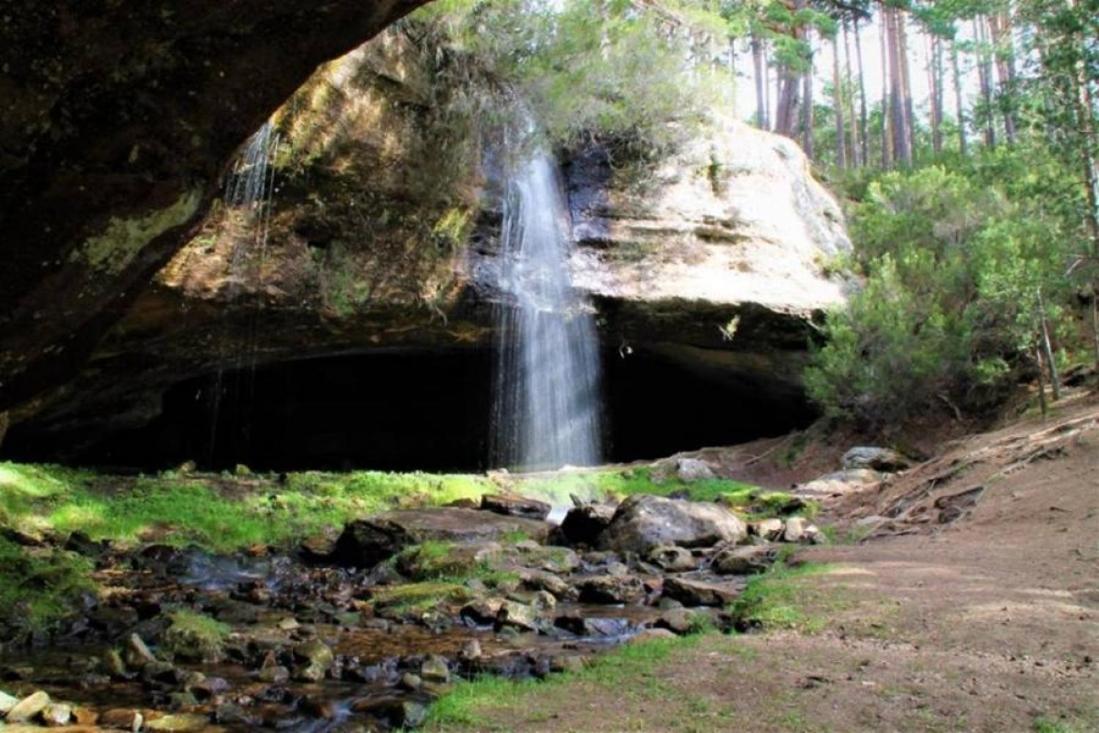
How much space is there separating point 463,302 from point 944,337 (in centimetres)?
941

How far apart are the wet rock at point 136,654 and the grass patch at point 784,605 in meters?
4.29

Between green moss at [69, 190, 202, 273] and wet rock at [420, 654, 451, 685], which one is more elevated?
green moss at [69, 190, 202, 273]

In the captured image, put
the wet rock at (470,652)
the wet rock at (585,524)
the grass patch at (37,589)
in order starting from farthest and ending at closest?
1. the wet rock at (585,524)
2. the grass patch at (37,589)
3. the wet rock at (470,652)

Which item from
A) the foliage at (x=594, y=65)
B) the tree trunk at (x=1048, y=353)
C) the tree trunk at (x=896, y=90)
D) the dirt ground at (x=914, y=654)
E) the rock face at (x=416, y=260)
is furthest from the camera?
the tree trunk at (x=896, y=90)

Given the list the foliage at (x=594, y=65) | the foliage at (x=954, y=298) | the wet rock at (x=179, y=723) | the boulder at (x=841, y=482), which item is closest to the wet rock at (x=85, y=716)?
the wet rock at (x=179, y=723)

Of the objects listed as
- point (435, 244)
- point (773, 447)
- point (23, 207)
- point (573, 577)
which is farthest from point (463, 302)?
point (23, 207)

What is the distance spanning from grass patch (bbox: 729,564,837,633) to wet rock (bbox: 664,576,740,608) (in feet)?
0.59

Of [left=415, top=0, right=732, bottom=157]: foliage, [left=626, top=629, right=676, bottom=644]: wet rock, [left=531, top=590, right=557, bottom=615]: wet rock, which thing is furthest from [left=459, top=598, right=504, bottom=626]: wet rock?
[left=415, top=0, right=732, bottom=157]: foliage

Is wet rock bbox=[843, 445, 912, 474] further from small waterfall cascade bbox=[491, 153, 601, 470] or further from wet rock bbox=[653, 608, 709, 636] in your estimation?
wet rock bbox=[653, 608, 709, 636]

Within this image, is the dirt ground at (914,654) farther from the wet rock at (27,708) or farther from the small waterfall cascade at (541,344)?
the small waterfall cascade at (541,344)

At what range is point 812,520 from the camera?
13547 millimetres

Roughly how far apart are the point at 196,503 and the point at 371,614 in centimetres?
639

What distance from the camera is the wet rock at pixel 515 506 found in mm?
14406

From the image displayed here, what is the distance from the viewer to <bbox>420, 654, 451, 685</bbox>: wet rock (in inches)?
237
